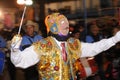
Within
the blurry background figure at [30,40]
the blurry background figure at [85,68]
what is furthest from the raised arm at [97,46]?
the blurry background figure at [30,40]

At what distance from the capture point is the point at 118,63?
784 cm

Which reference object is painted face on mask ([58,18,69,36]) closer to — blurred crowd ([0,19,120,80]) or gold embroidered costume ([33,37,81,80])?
gold embroidered costume ([33,37,81,80])

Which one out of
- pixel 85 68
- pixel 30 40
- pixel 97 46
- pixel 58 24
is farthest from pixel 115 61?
pixel 58 24

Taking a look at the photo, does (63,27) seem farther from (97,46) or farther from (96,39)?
(96,39)

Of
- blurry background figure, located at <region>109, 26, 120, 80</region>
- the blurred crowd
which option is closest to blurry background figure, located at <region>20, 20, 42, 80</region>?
the blurred crowd

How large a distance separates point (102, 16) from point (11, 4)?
296 centimetres

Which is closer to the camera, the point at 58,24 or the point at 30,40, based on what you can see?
the point at 58,24

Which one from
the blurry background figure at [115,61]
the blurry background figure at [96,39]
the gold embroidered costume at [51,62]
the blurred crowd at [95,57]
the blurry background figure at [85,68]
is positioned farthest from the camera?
the blurry background figure at [96,39]

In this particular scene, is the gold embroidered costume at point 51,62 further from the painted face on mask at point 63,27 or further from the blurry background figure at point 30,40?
the blurry background figure at point 30,40

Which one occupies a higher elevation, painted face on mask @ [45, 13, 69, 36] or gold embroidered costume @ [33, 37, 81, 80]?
painted face on mask @ [45, 13, 69, 36]

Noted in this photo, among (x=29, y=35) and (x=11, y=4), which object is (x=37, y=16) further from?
(x=29, y=35)

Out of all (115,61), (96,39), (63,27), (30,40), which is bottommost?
(115,61)

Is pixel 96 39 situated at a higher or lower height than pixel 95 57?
higher

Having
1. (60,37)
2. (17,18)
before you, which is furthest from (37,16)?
(60,37)
